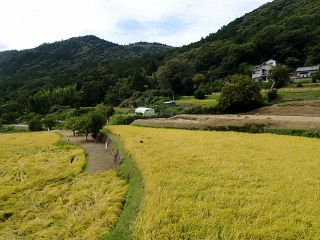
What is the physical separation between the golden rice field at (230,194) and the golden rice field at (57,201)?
1300 millimetres

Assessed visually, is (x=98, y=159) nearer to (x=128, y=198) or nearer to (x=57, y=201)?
(x=57, y=201)

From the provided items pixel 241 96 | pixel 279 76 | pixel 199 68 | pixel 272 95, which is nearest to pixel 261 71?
pixel 279 76

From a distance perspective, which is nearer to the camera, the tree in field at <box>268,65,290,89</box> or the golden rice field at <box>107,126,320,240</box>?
the golden rice field at <box>107,126,320,240</box>

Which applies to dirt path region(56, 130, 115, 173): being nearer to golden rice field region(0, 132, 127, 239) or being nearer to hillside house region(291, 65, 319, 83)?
golden rice field region(0, 132, 127, 239)

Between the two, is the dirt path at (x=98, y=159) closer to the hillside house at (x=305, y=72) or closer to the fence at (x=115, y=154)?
the fence at (x=115, y=154)

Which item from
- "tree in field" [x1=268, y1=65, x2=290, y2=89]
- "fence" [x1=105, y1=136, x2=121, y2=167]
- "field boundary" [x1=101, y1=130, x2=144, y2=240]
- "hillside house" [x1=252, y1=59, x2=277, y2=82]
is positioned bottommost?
"fence" [x1=105, y1=136, x2=121, y2=167]

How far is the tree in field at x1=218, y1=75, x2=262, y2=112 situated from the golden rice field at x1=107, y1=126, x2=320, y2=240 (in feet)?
54.0

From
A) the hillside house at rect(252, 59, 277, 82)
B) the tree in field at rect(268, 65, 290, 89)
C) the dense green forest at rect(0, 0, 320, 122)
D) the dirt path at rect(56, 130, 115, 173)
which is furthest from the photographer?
the dense green forest at rect(0, 0, 320, 122)

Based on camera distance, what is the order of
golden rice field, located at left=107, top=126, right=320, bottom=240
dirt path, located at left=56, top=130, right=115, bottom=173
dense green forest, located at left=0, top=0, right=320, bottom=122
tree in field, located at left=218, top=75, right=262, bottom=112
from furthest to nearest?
dense green forest, located at left=0, top=0, right=320, bottom=122
tree in field, located at left=218, top=75, right=262, bottom=112
dirt path, located at left=56, top=130, right=115, bottom=173
golden rice field, located at left=107, top=126, right=320, bottom=240

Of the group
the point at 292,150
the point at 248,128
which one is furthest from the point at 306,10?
the point at 292,150

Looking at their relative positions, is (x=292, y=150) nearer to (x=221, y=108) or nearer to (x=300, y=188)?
(x=300, y=188)

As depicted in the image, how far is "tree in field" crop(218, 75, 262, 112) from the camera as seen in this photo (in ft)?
90.1

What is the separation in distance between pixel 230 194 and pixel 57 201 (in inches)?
238

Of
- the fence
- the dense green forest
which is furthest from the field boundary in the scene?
the dense green forest
